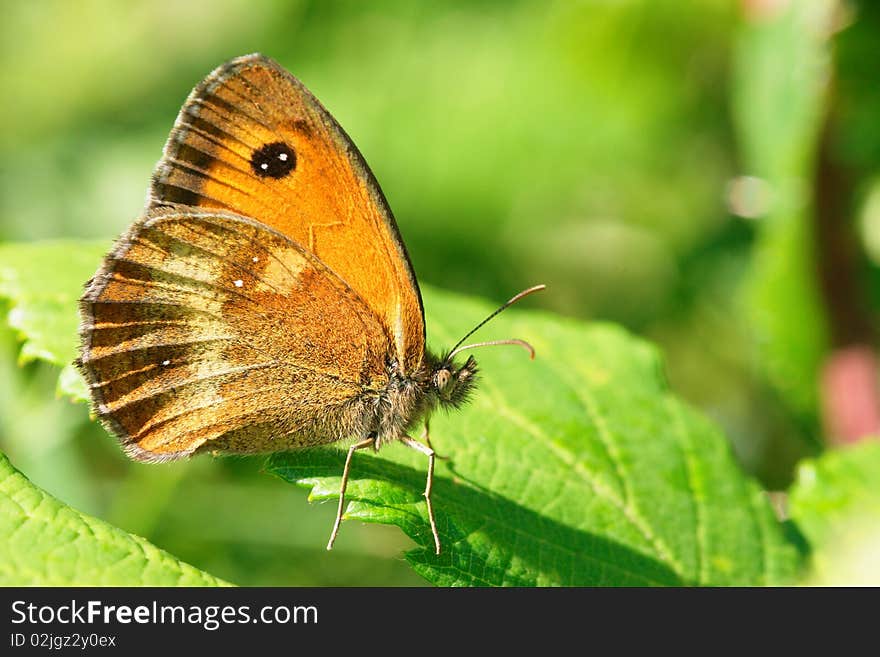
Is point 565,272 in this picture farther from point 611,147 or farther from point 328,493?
point 328,493

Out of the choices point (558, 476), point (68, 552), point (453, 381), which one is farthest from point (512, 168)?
point (68, 552)

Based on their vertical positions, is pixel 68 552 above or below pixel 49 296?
below

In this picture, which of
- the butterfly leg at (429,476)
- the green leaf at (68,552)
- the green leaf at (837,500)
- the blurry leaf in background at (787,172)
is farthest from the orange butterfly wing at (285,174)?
the blurry leaf in background at (787,172)

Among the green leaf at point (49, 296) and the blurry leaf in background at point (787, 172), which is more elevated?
the blurry leaf in background at point (787, 172)

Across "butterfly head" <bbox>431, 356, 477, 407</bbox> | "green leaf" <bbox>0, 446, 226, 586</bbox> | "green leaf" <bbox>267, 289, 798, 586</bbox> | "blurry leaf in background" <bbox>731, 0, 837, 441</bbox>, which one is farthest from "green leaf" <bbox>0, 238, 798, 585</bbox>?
"blurry leaf in background" <bbox>731, 0, 837, 441</bbox>

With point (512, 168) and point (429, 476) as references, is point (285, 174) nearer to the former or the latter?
point (429, 476)

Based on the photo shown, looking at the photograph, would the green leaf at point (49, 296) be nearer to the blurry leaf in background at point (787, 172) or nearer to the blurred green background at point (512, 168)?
the blurred green background at point (512, 168)

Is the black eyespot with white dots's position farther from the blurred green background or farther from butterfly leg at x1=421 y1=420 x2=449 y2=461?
the blurred green background
